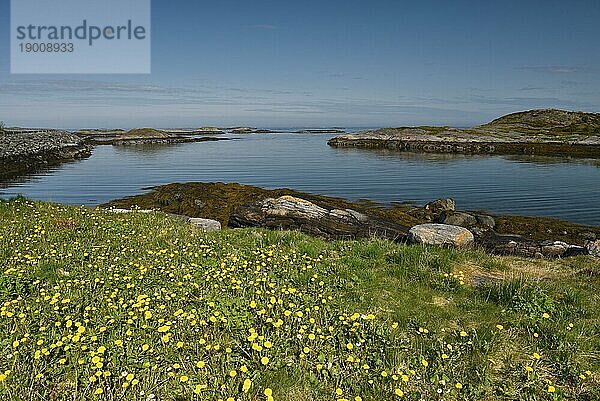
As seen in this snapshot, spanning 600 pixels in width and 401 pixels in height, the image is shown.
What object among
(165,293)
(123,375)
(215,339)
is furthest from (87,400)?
(165,293)

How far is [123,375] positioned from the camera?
5594 mm

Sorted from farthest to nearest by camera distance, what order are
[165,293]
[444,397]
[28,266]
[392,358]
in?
[28,266]
[165,293]
[392,358]
[444,397]

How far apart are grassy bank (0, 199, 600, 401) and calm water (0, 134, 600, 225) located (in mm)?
21275

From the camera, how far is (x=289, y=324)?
710 centimetres

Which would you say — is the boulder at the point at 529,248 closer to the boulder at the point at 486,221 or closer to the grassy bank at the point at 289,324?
the boulder at the point at 486,221

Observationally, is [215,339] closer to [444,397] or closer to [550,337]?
[444,397]

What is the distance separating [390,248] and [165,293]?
19.4ft

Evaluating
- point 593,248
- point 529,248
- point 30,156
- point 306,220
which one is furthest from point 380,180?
point 30,156

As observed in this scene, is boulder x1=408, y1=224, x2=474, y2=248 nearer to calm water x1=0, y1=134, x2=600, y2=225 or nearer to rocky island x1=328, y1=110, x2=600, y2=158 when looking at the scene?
calm water x1=0, y1=134, x2=600, y2=225

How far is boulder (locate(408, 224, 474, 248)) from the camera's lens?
14.5 metres

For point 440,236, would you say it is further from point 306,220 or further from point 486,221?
point 486,221

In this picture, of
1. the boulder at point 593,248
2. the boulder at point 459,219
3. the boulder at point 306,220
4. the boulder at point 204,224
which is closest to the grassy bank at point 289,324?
the boulder at point 204,224

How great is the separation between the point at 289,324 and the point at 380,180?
122ft

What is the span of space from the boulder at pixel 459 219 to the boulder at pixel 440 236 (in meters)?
8.59
